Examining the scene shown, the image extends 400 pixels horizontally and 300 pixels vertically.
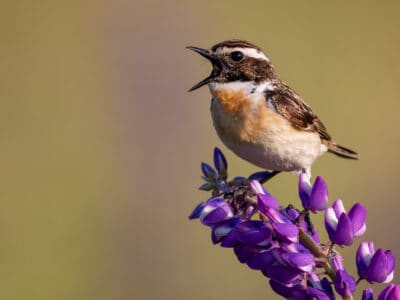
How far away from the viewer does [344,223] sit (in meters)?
3.34

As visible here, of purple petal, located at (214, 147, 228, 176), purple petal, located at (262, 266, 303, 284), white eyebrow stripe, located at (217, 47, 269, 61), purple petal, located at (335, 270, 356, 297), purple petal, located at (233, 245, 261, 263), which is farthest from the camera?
white eyebrow stripe, located at (217, 47, 269, 61)

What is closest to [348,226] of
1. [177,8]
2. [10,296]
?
[10,296]

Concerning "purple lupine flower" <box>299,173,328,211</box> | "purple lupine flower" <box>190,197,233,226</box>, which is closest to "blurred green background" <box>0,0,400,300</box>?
"purple lupine flower" <box>190,197,233,226</box>

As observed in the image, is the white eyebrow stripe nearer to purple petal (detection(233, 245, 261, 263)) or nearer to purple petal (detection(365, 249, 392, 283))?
purple petal (detection(233, 245, 261, 263))

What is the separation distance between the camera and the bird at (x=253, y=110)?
18.8 feet

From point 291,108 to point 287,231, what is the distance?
9.84ft

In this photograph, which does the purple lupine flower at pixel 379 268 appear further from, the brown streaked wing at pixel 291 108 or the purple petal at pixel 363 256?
the brown streaked wing at pixel 291 108

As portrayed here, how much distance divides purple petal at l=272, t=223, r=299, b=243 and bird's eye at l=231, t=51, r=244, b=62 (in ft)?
8.53

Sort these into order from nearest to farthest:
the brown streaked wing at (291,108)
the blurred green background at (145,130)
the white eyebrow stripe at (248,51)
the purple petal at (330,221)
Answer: the purple petal at (330,221) → the white eyebrow stripe at (248,51) → the brown streaked wing at (291,108) → the blurred green background at (145,130)

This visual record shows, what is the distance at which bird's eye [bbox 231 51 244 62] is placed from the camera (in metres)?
5.70

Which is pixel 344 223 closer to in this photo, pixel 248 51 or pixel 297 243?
pixel 297 243

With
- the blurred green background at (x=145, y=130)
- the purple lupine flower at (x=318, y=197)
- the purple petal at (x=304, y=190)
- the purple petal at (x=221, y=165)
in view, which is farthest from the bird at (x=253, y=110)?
the blurred green background at (x=145, y=130)

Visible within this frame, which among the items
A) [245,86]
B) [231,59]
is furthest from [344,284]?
[245,86]

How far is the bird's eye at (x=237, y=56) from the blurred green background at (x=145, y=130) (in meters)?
4.68
